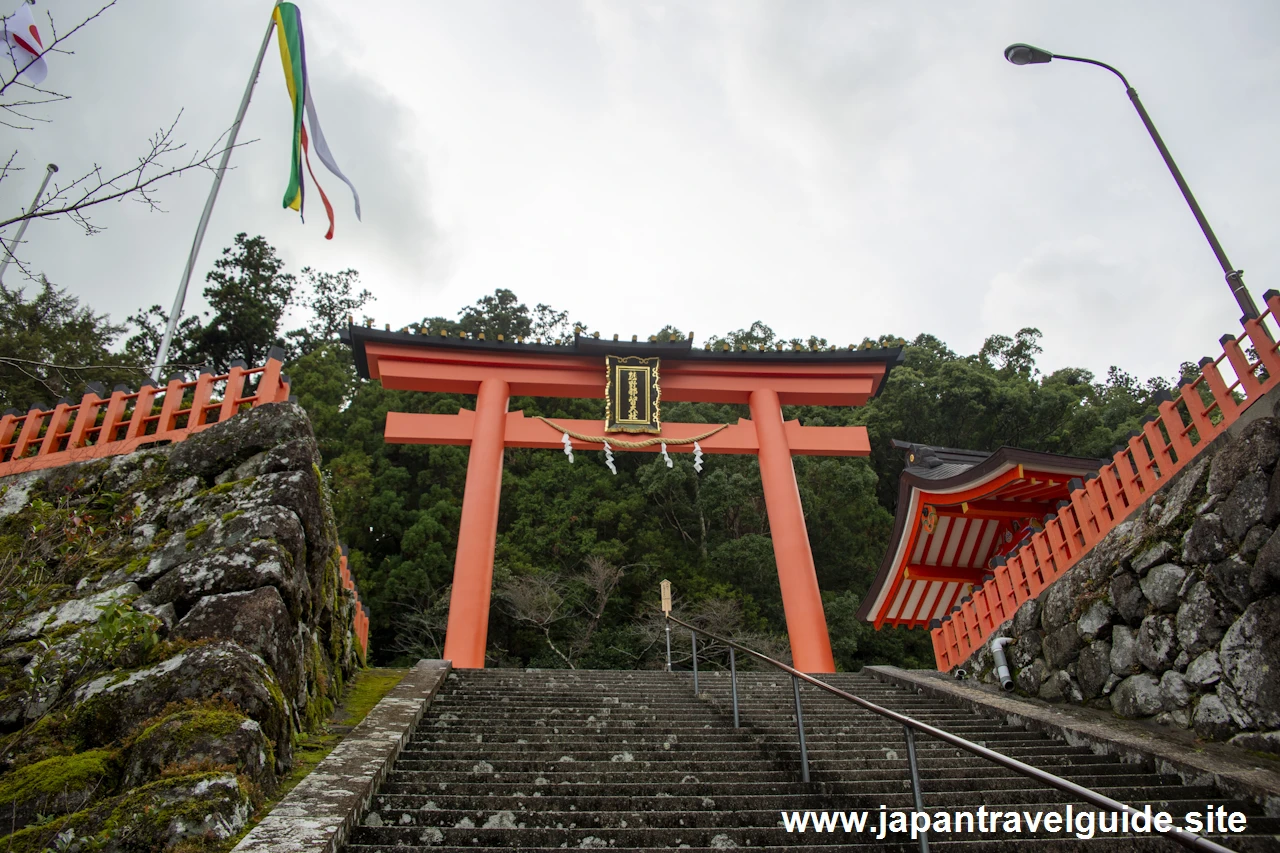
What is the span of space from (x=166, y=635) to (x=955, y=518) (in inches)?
340

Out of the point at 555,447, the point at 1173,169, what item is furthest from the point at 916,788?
the point at 555,447

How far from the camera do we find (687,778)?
3.54 m

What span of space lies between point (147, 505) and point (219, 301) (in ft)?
66.2

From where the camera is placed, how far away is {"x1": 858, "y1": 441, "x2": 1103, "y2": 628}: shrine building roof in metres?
7.09

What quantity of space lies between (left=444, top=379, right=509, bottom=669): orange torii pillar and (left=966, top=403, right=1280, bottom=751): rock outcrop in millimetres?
Result: 5666

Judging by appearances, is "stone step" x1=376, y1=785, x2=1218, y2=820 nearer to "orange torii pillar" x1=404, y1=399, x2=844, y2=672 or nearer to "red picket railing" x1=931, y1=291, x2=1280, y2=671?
"red picket railing" x1=931, y1=291, x2=1280, y2=671

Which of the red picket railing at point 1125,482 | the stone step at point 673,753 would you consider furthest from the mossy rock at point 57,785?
the red picket railing at point 1125,482

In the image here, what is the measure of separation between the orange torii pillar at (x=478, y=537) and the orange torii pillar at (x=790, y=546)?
3718 mm

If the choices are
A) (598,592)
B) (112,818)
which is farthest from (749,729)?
(598,592)

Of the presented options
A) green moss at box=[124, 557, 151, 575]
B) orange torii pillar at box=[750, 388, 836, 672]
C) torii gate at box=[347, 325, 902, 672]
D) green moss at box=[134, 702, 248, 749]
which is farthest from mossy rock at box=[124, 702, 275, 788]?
orange torii pillar at box=[750, 388, 836, 672]

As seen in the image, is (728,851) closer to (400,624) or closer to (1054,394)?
(400,624)

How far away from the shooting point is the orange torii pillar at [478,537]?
25.5ft

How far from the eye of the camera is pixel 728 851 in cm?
278

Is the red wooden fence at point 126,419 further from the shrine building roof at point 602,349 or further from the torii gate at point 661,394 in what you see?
the shrine building roof at point 602,349
